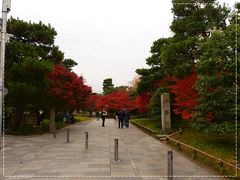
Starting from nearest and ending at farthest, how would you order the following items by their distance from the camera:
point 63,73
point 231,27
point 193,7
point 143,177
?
1. point 143,177
2. point 231,27
3. point 193,7
4. point 63,73

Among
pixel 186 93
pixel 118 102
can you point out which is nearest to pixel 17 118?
pixel 186 93

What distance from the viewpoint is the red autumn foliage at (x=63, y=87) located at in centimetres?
2583

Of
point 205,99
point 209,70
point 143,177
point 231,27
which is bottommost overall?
point 143,177

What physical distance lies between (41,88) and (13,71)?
217cm

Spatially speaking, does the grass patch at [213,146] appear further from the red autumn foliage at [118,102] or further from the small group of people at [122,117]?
the red autumn foliage at [118,102]

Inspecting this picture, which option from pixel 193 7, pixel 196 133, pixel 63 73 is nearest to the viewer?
pixel 196 133

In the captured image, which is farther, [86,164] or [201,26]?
[201,26]

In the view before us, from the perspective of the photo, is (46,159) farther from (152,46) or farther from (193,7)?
(152,46)

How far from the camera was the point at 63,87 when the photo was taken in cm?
2669

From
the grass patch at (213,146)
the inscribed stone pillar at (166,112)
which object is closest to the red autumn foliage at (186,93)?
the grass patch at (213,146)

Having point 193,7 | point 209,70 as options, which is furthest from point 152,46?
point 209,70

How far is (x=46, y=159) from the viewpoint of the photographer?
12789 millimetres

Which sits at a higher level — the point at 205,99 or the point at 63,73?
the point at 63,73

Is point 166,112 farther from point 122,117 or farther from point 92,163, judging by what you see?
point 92,163
